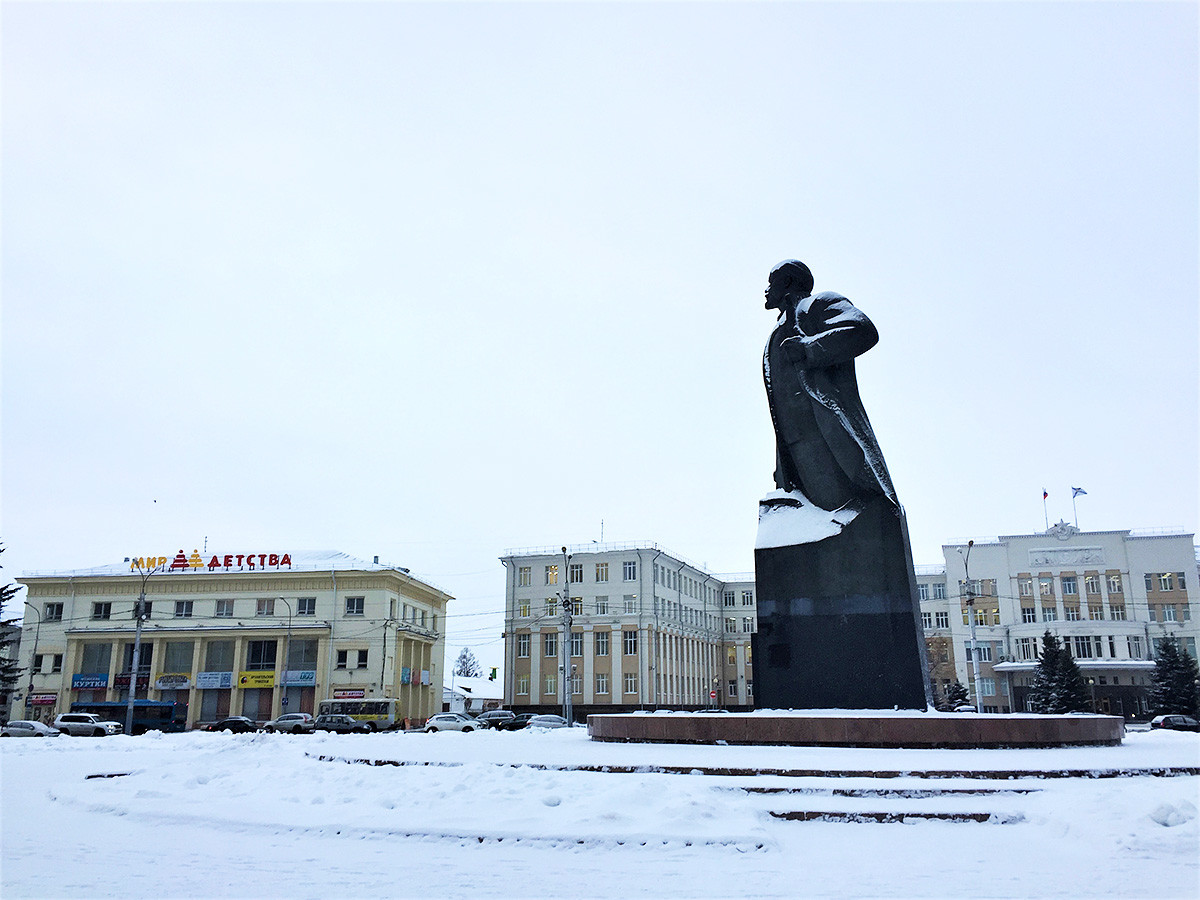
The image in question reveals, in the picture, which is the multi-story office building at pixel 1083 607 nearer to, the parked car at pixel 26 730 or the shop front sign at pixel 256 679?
the shop front sign at pixel 256 679

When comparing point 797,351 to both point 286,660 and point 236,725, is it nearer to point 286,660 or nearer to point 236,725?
point 236,725

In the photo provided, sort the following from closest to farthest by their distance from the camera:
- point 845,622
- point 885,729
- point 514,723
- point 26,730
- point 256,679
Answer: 1. point 885,729
2. point 845,622
3. point 26,730
4. point 514,723
5. point 256,679

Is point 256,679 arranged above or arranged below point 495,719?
above

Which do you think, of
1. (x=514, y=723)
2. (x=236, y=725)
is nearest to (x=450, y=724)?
(x=514, y=723)

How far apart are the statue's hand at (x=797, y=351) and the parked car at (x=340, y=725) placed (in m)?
29.1

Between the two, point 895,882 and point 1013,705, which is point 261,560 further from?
point 895,882

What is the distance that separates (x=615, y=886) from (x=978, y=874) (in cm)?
205

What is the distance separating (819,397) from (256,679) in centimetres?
4362

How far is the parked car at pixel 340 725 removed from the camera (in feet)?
120

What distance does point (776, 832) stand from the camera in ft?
21.0

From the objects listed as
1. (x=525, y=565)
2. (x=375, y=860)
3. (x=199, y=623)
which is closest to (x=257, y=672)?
(x=199, y=623)

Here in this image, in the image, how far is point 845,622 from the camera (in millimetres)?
11398

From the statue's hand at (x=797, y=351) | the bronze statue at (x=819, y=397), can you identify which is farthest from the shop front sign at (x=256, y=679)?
the statue's hand at (x=797, y=351)

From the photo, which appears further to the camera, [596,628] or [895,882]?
[596,628]
